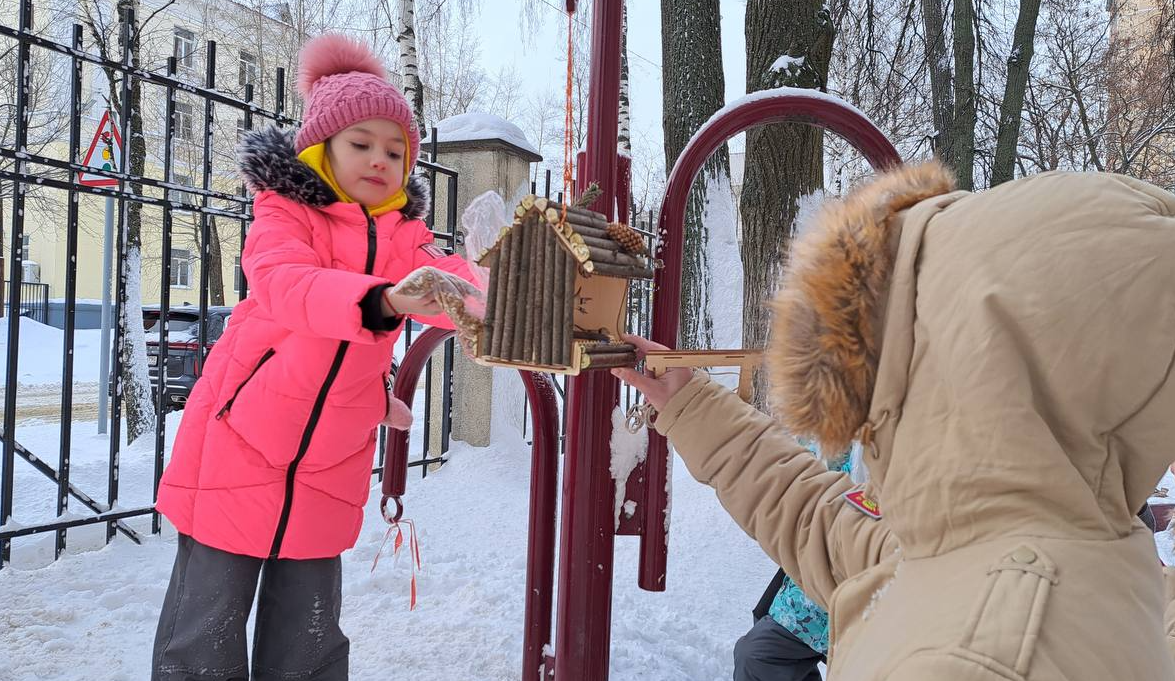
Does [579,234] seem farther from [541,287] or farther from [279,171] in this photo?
[279,171]

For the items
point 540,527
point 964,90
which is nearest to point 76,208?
point 540,527

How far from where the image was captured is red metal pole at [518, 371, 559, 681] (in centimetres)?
172

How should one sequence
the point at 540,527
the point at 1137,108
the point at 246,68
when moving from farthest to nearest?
the point at 1137,108
the point at 246,68
the point at 540,527

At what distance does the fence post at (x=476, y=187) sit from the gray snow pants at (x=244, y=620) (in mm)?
2873

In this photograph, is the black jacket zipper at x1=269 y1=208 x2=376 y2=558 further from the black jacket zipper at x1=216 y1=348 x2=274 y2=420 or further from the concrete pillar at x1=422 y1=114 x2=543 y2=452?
the concrete pillar at x1=422 y1=114 x2=543 y2=452

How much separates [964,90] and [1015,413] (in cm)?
915

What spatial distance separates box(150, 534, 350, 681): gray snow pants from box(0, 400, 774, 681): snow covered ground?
0.66 metres

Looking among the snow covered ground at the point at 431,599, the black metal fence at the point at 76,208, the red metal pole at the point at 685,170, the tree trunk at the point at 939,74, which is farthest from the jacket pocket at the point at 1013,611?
the tree trunk at the point at 939,74

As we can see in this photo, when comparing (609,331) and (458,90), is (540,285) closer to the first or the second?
(609,331)

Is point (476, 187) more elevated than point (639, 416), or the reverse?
point (476, 187)

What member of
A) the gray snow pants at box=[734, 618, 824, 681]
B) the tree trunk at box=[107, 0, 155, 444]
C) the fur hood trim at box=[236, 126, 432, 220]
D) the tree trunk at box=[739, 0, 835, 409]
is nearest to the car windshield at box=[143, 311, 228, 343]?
the tree trunk at box=[107, 0, 155, 444]

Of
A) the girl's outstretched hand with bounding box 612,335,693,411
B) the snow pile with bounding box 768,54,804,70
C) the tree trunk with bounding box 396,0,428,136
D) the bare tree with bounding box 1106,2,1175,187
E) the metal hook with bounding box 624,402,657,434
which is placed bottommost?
the metal hook with bounding box 624,402,657,434

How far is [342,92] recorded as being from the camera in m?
1.66

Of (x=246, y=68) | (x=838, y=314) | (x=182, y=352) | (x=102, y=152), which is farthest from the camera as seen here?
(x=246, y=68)
